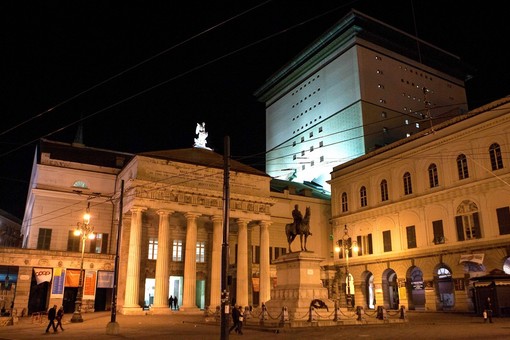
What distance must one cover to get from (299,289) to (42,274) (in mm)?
25447

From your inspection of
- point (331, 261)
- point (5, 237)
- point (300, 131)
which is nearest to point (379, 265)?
point (331, 261)

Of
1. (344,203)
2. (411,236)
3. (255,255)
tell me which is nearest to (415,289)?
(411,236)

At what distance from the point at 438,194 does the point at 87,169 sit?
3491 centimetres

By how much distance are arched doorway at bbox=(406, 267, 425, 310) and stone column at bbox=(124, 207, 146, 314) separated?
81.3 feet

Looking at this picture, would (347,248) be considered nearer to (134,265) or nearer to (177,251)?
(177,251)

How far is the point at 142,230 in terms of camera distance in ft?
154

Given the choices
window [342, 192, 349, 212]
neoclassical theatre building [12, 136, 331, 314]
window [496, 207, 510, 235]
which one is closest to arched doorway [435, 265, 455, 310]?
window [496, 207, 510, 235]

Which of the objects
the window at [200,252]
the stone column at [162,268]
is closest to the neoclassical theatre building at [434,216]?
the window at [200,252]

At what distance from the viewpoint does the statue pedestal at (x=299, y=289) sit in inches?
1010

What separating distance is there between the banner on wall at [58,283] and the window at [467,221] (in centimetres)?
3461

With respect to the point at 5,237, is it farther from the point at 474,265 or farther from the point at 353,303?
the point at 474,265

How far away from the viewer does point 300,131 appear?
84.9 m

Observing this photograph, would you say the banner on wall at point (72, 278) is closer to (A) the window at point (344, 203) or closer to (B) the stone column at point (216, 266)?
(B) the stone column at point (216, 266)

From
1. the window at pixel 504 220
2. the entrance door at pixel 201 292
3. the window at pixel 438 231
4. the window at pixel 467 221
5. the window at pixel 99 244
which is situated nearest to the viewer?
the window at pixel 504 220
